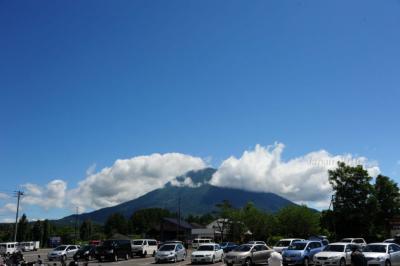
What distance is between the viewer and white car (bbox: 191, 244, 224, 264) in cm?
3484

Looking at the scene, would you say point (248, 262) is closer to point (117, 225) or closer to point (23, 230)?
point (23, 230)

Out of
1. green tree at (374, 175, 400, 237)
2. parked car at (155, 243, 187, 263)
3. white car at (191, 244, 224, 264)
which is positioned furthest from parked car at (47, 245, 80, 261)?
green tree at (374, 175, 400, 237)

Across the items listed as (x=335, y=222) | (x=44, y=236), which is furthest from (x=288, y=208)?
(x=44, y=236)

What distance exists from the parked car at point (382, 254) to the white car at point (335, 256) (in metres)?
1.69

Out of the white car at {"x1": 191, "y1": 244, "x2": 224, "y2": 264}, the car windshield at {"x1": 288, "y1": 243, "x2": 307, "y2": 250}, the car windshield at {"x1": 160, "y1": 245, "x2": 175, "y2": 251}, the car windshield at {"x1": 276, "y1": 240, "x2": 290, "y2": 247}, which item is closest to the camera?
the car windshield at {"x1": 288, "y1": 243, "x2": 307, "y2": 250}

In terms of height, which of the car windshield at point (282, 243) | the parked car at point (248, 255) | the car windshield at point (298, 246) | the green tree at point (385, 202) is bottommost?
the parked car at point (248, 255)

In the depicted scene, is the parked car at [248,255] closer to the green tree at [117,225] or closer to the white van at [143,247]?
the white van at [143,247]

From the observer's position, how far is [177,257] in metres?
38.0

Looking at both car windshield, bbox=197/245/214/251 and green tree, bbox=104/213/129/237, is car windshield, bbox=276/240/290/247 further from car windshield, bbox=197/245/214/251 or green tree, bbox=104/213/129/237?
green tree, bbox=104/213/129/237

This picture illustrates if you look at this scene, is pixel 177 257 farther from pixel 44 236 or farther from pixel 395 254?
pixel 44 236

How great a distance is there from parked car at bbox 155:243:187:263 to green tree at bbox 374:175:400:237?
30.6m

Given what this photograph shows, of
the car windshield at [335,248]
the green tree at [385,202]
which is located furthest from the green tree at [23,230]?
the car windshield at [335,248]

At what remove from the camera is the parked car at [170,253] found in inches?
1446

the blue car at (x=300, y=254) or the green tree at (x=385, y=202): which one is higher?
the green tree at (x=385, y=202)
